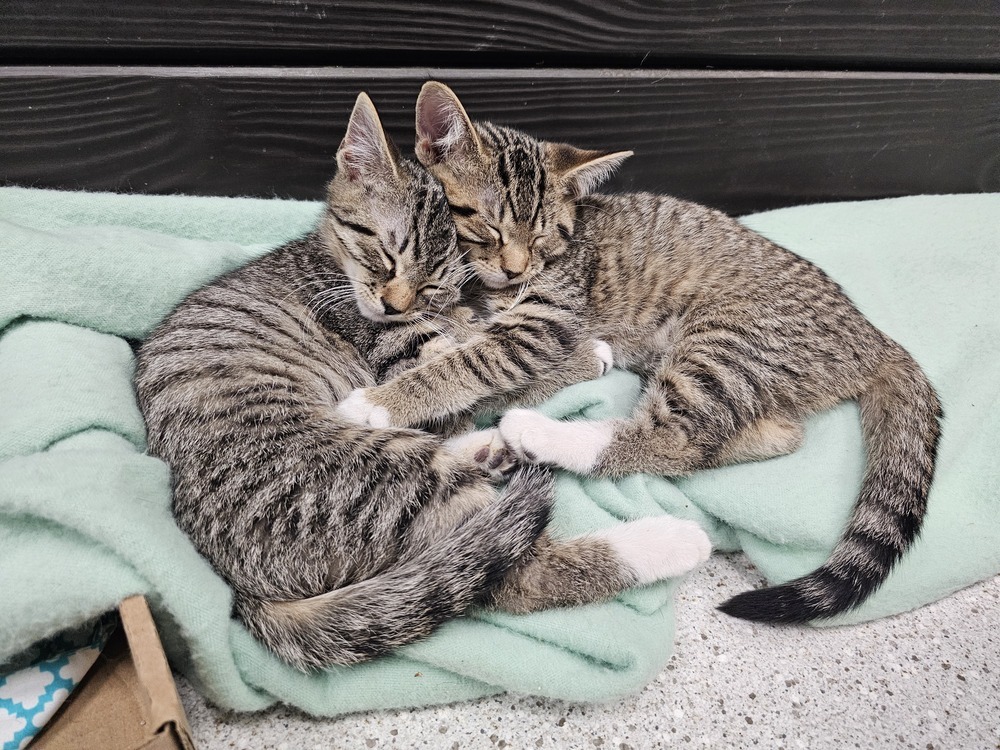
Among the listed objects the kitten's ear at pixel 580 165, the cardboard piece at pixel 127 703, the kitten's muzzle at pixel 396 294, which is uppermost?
the kitten's ear at pixel 580 165

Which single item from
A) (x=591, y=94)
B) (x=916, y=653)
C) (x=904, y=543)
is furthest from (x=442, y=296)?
(x=916, y=653)

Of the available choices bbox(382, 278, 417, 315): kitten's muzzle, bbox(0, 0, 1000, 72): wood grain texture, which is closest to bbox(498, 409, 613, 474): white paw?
bbox(382, 278, 417, 315): kitten's muzzle

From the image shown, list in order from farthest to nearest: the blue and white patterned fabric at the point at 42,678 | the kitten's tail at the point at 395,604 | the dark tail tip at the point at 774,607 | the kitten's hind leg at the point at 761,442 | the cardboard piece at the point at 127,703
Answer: the kitten's hind leg at the point at 761,442 < the dark tail tip at the point at 774,607 < the kitten's tail at the point at 395,604 < the blue and white patterned fabric at the point at 42,678 < the cardboard piece at the point at 127,703

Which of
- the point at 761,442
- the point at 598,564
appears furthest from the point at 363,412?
the point at 761,442

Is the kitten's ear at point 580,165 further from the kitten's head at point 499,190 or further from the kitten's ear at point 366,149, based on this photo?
the kitten's ear at point 366,149

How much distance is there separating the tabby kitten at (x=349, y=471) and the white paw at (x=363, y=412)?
55 millimetres

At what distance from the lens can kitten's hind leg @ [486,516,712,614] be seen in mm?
1272

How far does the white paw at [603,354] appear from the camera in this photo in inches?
71.4

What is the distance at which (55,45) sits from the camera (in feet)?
5.51

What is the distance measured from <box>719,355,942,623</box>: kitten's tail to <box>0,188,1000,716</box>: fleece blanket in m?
0.08

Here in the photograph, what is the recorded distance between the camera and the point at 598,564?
1311 millimetres

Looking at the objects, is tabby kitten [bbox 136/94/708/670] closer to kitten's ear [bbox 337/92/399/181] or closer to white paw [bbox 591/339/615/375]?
kitten's ear [bbox 337/92/399/181]

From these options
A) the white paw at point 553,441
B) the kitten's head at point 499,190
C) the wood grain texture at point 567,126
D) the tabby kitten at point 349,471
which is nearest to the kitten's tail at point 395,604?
the tabby kitten at point 349,471

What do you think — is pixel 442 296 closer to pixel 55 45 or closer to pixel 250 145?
pixel 250 145
